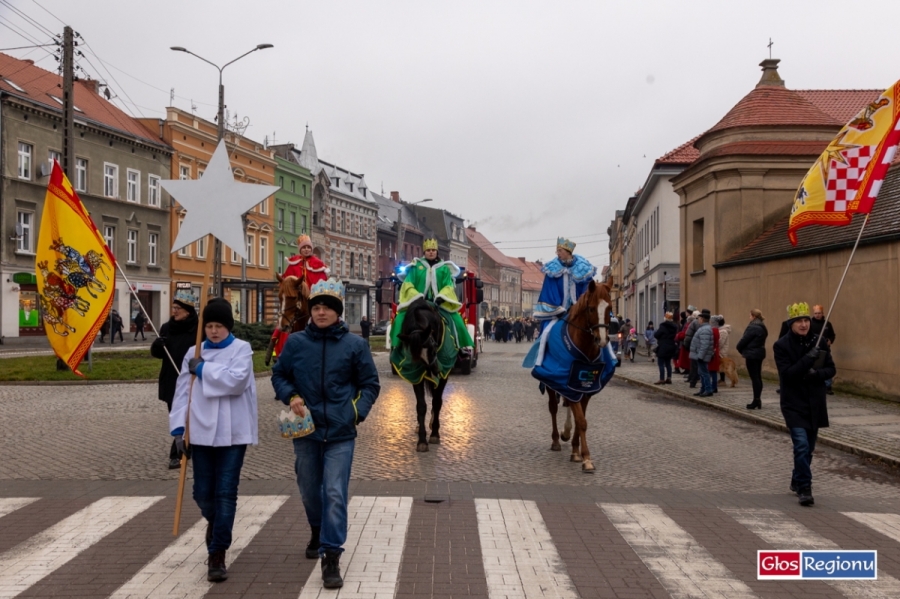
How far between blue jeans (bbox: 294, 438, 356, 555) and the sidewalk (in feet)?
24.5

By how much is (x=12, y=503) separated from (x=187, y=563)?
9.08 ft

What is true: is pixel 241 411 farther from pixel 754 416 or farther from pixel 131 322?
pixel 131 322

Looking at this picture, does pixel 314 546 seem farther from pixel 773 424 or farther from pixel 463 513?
pixel 773 424

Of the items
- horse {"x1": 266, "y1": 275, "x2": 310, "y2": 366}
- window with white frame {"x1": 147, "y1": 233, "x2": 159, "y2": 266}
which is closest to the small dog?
horse {"x1": 266, "y1": 275, "x2": 310, "y2": 366}

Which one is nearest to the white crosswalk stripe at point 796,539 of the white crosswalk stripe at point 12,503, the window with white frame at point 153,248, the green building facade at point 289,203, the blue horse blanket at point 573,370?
the blue horse blanket at point 573,370

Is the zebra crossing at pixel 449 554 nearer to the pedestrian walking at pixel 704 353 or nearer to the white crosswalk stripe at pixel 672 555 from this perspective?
the white crosswalk stripe at pixel 672 555

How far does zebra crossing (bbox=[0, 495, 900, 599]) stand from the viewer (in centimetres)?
515

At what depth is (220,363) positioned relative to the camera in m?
5.48

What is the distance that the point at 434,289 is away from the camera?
10.9 m

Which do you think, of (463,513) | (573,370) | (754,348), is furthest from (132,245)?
(463,513)

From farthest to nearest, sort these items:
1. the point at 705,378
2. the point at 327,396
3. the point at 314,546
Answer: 1. the point at 705,378
2. the point at 314,546
3. the point at 327,396

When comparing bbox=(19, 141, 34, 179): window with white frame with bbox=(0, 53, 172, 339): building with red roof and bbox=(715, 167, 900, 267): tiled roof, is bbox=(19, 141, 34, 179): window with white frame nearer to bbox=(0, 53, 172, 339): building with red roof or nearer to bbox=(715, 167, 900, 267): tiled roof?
bbox=(0, 53, 172, 339): building with red roof

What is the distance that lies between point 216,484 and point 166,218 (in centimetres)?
4905

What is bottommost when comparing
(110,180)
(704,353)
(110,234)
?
(704,353)
